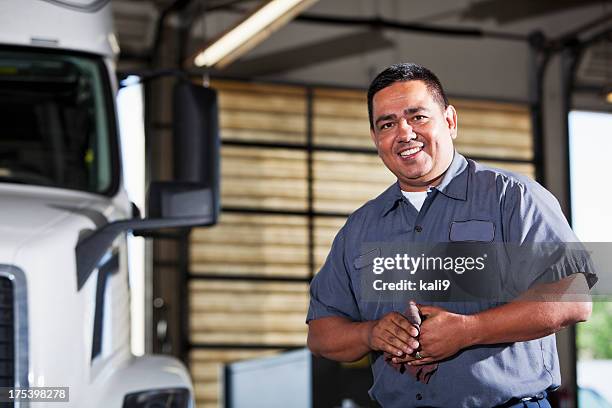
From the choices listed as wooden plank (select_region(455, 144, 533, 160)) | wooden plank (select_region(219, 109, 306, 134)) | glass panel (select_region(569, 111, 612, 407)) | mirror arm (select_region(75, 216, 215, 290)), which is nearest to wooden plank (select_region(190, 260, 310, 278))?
wooden plank (select_region(219, 109, 306, 134))

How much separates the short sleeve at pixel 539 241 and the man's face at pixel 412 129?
17cm

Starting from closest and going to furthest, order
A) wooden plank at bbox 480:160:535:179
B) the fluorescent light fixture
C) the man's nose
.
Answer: the man's nose < the fluorescent light fixture < wooden plank at bbox 480:160:535:179

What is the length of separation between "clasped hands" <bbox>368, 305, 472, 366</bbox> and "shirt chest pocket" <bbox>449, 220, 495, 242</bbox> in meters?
0.16

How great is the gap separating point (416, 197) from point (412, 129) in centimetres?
18

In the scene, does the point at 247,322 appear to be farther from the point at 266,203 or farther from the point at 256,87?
the point at 256,87

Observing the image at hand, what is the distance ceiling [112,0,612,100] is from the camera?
999 cm

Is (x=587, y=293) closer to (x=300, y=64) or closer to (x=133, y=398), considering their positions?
(x=133, y=398)

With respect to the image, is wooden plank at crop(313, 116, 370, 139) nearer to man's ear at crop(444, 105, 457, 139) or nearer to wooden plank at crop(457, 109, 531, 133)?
wooden plank at crop(457, 109, 531, 133)

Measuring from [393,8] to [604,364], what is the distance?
320 inches

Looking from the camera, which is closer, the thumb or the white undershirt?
the thumb

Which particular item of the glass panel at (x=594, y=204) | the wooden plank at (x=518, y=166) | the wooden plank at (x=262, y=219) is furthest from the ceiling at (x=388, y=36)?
the glass panel at (x=594, y=204)

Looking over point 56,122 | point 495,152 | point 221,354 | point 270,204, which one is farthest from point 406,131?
point 495,152

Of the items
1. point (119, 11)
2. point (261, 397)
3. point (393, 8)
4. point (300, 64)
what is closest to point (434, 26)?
point (393, 8)

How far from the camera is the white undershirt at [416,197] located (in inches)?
86.4
